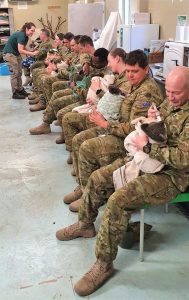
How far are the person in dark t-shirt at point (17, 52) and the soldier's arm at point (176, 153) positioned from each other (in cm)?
507

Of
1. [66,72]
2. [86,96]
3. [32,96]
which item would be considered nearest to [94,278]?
[86,96]

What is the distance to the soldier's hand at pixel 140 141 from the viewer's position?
195 centimetres

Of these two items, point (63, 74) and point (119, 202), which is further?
point (63, 74)

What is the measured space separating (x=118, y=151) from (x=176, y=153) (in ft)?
2.49

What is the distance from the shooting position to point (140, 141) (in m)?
1.96

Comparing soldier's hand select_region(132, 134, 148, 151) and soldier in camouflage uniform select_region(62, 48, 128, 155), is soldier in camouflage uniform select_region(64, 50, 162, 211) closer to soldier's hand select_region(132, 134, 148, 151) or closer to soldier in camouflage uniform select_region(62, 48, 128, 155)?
soldier in camouflage uniform select_region(62, 48, 128, 155)

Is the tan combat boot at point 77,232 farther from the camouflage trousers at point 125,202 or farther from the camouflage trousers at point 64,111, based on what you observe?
the camouflage trousers at point 64,111

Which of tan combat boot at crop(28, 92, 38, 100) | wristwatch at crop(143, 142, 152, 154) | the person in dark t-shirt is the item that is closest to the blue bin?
the person in dark t-shirt

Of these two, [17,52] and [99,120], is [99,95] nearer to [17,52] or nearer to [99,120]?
[99,120]

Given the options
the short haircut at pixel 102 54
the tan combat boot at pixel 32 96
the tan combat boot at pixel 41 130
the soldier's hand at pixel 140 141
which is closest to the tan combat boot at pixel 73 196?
the soldier's hand at pixel 140 141

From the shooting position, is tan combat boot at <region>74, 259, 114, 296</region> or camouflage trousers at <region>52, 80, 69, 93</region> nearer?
tan combat boot at <region>74, 259, 114, 296</region>

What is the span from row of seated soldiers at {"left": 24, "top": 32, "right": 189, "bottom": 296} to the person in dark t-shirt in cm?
316

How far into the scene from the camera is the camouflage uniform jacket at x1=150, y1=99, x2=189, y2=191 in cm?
183

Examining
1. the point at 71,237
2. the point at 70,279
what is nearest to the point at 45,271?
the point at 70,279
